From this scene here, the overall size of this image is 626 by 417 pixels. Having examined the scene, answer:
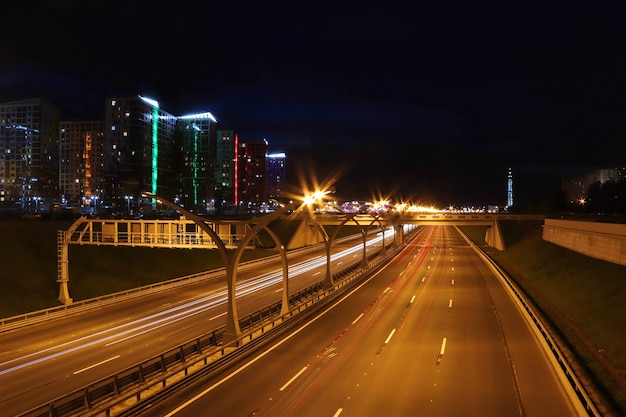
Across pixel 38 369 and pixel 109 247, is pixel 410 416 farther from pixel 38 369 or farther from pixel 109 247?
pixel 109 247

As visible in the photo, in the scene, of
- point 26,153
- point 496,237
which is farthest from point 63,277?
point 26,153

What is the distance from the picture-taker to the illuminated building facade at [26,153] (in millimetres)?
167625

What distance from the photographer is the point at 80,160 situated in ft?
610

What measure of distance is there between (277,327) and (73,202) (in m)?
168

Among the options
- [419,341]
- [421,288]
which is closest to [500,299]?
[421,288]

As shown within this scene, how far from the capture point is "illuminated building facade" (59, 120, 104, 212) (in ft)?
584

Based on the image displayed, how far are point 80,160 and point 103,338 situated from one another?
17179 cm

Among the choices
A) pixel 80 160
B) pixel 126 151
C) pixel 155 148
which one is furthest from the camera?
pixel 80 160

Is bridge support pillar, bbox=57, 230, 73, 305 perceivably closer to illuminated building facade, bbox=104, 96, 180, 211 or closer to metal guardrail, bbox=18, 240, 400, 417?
metal guardrail, bbox=18, 240, 400, 417

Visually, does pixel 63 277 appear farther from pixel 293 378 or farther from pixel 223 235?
pixel 293 378

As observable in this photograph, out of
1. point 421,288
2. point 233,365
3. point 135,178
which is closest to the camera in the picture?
point 233,365

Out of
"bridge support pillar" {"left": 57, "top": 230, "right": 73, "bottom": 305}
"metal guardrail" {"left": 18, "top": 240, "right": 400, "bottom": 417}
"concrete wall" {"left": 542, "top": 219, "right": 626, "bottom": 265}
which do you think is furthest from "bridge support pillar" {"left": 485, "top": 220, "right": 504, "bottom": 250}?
"metal guardrail" {"left": 18, "top": 240, "right": 400, "bottom": 417}

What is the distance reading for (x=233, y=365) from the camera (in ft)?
73.0

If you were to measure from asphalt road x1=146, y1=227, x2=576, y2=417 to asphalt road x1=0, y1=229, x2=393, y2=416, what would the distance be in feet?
20.0
